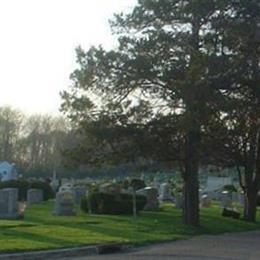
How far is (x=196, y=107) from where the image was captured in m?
24.4

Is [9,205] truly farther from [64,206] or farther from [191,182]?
[191,182]

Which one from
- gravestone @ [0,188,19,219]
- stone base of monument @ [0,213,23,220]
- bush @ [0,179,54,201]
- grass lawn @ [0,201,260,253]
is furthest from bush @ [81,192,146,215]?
bush @ [0,179,54,201]

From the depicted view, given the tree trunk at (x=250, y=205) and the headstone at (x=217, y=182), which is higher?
the headstone at (x=217, y=182)

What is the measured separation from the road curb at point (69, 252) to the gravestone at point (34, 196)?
20.8m

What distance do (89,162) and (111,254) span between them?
35.0ft

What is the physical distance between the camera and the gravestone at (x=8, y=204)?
25938mm

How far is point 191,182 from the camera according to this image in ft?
91.6

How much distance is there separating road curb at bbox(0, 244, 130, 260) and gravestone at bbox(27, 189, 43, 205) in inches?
820

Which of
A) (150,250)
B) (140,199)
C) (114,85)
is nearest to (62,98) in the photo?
(114,85)

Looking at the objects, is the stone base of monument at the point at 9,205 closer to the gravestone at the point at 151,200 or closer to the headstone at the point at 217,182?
the gravestone at the point at 151,200

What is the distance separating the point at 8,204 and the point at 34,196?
13.2 meters

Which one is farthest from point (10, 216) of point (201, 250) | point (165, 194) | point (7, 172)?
point (7, 172)

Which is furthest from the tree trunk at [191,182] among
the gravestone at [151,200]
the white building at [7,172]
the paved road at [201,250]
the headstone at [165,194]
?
the white building at [7,172]

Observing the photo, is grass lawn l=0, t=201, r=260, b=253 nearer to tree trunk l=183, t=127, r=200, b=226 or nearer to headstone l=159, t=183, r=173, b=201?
tree trunk l=183, t=127, r=200, b=226
